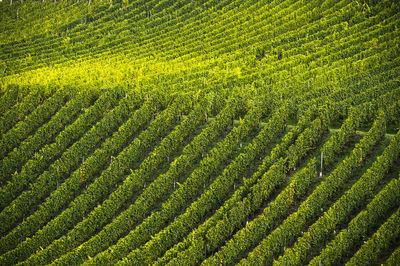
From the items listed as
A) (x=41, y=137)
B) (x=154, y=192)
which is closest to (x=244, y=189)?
(x=154, y=192)

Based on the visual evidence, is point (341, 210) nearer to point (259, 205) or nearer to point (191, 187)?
point (259, 205)

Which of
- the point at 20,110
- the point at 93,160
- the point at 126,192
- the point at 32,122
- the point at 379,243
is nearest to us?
the point at 379,243

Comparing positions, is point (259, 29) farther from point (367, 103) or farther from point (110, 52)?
point (367, 103)

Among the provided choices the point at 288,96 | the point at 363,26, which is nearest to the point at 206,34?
the point at 363,26

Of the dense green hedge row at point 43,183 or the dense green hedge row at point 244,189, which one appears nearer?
the dense green hedge row at point 244,189

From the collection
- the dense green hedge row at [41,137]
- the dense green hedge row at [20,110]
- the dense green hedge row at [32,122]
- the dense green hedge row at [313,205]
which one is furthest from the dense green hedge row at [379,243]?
the dense green hedge row at [20,110]

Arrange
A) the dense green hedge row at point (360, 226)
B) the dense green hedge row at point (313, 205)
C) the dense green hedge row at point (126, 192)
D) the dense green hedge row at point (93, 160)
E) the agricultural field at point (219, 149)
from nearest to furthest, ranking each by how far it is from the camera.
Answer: the dense green hedge row at point (360, 226) < the dense green hedge row at point (313, 205) < the agricultural field at point (219, 149) < the dense green hedge row at point (126, 192) < the dense green hedge row at point (93, 160)

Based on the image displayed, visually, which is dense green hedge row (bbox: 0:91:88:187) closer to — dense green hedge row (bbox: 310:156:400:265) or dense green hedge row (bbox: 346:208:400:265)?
dense green hedge row (bbox: 310:156:400:265)

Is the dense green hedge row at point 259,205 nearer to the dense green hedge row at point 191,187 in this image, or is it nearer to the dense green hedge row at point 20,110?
the dense green hedge row at point 191,187
